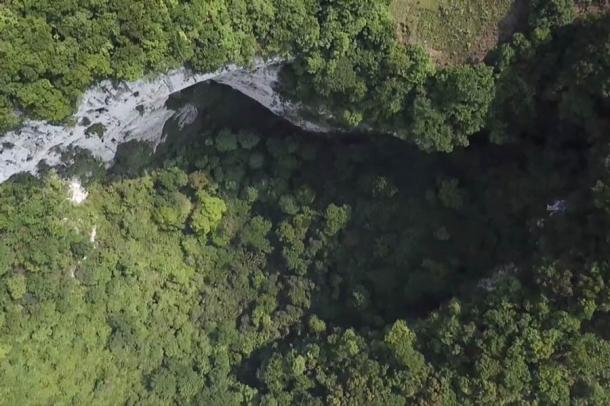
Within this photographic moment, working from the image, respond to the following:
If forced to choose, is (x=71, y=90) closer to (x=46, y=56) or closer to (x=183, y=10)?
(x=46, y=56)

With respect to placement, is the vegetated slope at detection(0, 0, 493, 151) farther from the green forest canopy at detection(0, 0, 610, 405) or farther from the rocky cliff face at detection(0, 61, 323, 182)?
the rocky cliff face at detection(0, 61, 323, 182)

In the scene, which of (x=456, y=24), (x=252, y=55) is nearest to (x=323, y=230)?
(x=252, y=55)

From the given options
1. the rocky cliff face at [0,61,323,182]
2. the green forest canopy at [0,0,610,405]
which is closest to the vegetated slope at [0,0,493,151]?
the green forest canopy at [0,0,610,405]

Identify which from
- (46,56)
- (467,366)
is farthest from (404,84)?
(46,56)

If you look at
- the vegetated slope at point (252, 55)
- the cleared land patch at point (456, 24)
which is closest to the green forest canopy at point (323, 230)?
the vegetated slope at point (252, 55)

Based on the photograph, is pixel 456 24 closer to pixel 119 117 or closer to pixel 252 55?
pixel 252 55

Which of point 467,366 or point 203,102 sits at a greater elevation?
point 203,102
